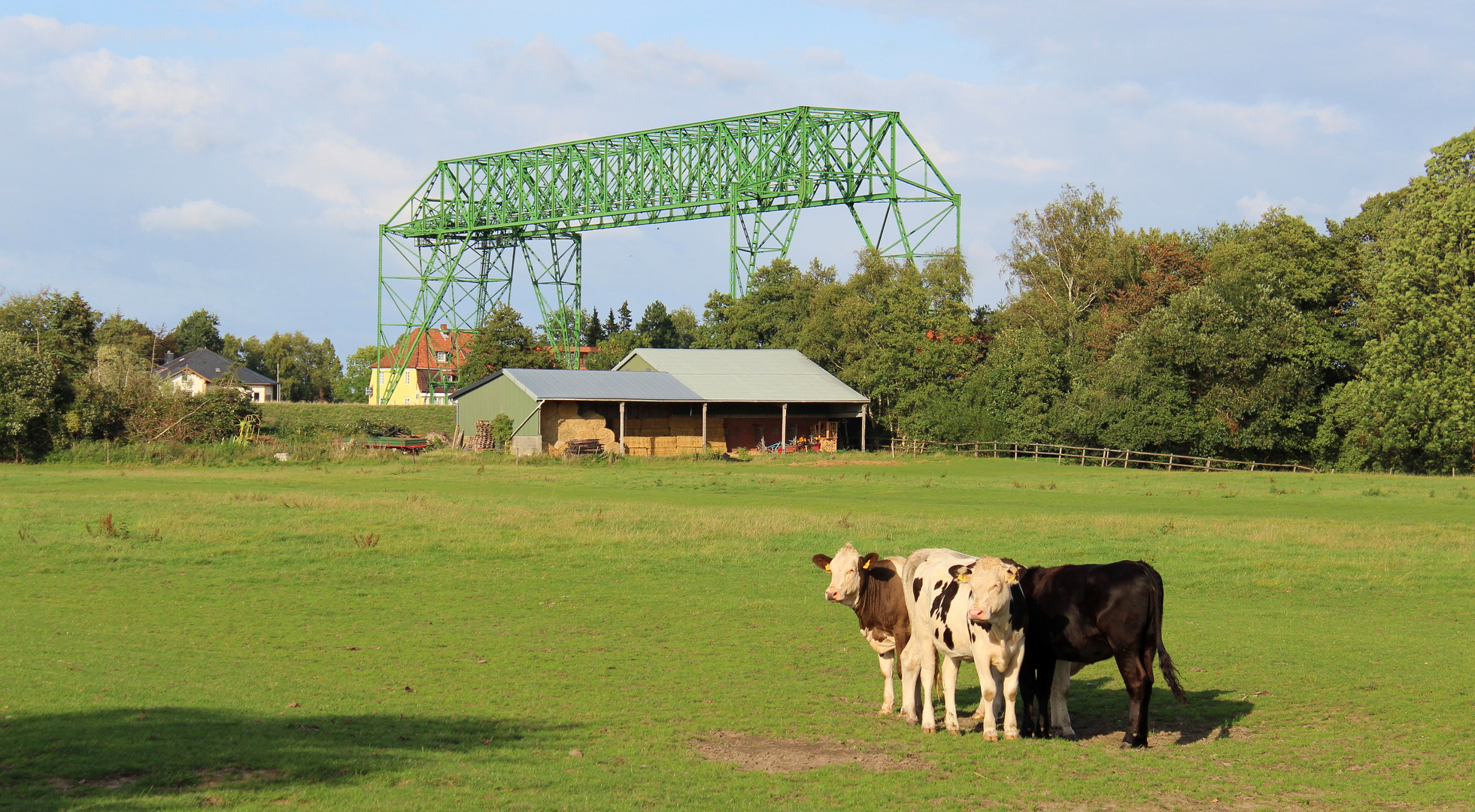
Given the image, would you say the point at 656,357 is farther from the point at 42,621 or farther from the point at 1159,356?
the point at 42,621

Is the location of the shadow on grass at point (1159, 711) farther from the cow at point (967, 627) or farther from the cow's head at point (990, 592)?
the cow's head at point (990, 592)

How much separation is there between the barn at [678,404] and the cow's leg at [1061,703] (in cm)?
4750

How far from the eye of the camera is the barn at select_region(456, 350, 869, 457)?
2258 inches

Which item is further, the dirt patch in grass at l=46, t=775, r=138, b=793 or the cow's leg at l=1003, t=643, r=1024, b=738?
the cow's leg at l=1003, t=643, r=1024, b=738

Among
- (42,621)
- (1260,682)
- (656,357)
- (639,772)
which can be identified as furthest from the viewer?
(656,357)

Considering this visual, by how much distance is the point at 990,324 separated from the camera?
6812 centimetres

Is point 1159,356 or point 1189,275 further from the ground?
point 1189,275

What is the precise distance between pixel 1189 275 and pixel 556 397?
3472cm

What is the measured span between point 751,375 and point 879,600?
55727mm

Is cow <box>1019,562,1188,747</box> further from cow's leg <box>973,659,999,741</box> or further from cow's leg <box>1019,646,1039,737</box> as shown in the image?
cow's leg <box>973,659,999,741</box>

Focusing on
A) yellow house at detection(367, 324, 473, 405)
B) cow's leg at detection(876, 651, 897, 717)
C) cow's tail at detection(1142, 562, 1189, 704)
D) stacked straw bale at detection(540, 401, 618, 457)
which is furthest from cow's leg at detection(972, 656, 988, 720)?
yellow house at detection(367, 324, 473, 405)

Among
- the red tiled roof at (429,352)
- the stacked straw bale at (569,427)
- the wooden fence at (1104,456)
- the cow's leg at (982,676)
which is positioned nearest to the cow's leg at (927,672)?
the cow's leg at (982,676)

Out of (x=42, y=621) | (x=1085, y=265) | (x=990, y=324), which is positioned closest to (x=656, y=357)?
(x=990, y=324)

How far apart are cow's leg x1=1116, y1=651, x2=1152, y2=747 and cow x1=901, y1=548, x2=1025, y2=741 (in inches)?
34.2
